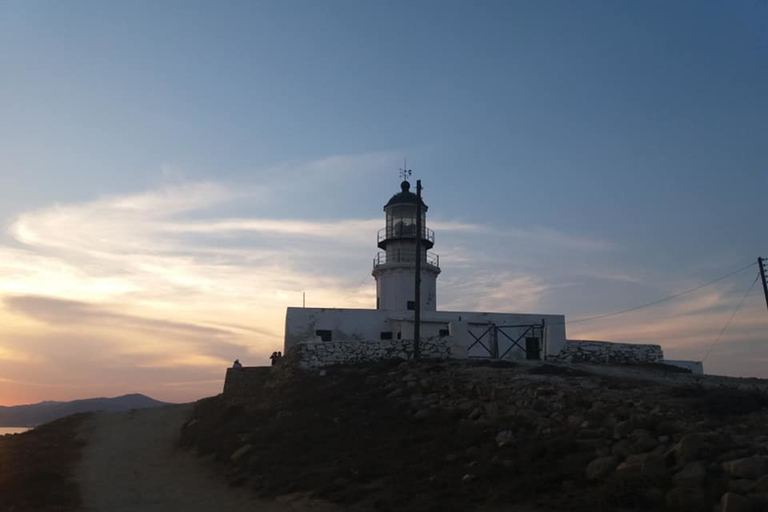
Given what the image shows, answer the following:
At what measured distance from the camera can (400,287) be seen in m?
40.1

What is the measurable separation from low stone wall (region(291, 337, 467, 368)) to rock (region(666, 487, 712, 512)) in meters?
19.7

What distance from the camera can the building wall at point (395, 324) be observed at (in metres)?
35.3

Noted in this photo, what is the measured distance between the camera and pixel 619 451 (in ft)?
40.3

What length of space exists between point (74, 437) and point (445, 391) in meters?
18.7

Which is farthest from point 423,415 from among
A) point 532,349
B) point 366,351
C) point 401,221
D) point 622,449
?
point 401,221

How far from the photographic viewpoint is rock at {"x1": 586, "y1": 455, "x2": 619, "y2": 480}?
459 inches

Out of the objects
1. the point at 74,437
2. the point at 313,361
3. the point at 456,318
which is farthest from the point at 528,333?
the point at 74,437

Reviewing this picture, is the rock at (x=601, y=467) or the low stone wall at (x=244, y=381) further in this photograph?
the low stone wall at (x=244, y=381)

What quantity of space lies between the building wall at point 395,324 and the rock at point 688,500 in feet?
78.1

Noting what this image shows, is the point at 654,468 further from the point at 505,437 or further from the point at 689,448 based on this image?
the point at 505,437

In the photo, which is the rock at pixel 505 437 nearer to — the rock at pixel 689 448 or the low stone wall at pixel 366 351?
the rock at pixel 689 448

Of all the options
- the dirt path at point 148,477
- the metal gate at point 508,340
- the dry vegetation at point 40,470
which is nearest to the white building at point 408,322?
the metal gate at point 508,340

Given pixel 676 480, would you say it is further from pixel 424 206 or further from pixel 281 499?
pixel 424 206

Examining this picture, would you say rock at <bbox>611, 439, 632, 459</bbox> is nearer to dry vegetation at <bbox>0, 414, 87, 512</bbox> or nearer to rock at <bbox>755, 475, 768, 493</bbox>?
rock at <bbox>755, 475, 768, 493</bbox>
